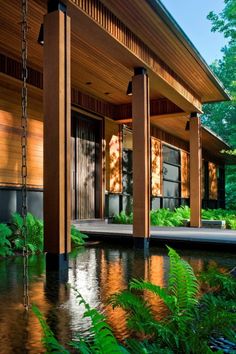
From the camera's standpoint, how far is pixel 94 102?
11.4 m

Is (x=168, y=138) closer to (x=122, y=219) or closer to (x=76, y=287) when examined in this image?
(x=122, y=219)

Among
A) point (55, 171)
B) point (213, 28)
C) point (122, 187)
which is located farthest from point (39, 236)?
point (213, 28)

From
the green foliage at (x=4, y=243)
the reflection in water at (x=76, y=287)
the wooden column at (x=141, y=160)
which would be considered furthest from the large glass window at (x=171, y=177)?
the green foliage at (x=4, y=243)

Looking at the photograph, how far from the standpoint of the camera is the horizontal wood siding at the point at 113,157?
40.3ft

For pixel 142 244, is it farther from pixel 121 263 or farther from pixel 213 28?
pixel 213 28

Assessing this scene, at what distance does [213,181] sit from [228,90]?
7997mm

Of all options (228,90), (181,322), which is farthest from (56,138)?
(228,90)

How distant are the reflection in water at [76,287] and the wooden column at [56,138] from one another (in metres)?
0.46

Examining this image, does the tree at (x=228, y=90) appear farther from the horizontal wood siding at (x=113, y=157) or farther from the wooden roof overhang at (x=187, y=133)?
the horizontal wood siding at (x=113, y=157)

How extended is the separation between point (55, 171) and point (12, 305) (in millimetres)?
1869

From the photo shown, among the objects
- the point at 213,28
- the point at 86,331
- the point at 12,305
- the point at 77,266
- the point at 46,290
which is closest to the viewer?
the point at 86,331

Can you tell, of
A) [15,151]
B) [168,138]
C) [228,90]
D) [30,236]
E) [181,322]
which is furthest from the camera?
[228,90]

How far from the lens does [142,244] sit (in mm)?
7375

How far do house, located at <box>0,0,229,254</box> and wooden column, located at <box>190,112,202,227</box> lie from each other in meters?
0.03
